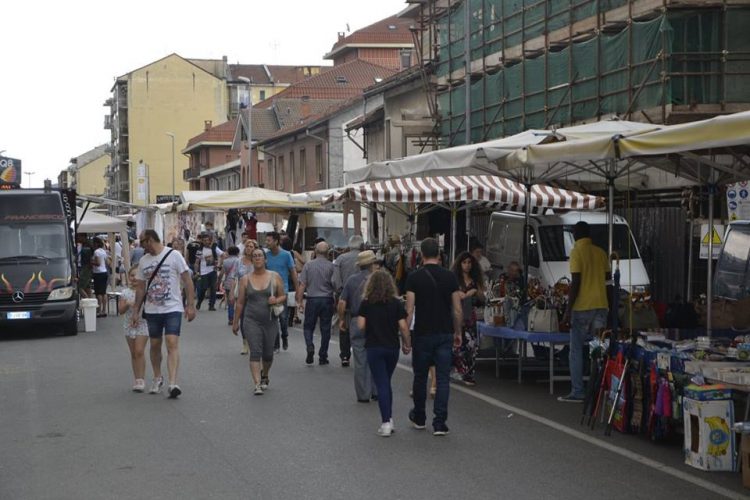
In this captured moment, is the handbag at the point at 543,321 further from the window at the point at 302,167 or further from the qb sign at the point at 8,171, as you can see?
the window at the point at 302,167

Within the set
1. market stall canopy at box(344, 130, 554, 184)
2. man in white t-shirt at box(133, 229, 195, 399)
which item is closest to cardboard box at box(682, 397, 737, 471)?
market stall canopy at box(344, 130, 554, 184)

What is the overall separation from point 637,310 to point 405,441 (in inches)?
156

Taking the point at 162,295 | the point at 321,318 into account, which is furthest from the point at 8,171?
the point at 162,295

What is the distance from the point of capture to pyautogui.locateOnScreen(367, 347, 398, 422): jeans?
34.9ft

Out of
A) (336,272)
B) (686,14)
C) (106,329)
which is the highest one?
(686,14)

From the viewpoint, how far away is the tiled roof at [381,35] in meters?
80.4

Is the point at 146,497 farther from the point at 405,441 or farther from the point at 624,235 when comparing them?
the point at 624,235

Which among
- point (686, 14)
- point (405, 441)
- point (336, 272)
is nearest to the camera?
point (405, 441)

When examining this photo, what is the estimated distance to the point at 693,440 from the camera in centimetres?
935

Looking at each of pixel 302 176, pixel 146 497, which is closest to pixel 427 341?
pixel 146 497

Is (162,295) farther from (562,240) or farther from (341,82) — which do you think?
(341,82)

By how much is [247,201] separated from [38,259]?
30.3ft

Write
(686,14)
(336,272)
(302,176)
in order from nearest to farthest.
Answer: (336,272)
(686,14)
(302,176)

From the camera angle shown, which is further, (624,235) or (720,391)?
(624,235)
